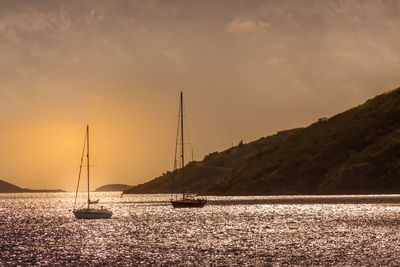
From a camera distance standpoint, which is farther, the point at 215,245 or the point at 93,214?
the point at 93,214

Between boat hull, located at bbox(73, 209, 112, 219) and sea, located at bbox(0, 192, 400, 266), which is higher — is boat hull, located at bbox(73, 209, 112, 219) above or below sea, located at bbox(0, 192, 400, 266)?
above

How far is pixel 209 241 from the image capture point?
8081cm

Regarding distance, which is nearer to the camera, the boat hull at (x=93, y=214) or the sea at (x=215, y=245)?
the sea at (x=215, y=245)

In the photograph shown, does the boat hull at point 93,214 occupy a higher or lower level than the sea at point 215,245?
higher

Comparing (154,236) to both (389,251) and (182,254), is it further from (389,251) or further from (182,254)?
(389,251)

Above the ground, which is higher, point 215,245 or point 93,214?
point 93,214

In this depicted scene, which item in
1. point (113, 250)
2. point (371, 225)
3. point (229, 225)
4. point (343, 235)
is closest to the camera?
point (113, 250)

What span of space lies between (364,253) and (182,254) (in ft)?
61.8

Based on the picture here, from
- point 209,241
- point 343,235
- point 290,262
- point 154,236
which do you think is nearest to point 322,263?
point 290,262

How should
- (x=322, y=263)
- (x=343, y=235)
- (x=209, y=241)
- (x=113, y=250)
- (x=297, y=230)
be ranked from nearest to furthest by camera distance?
(x=322, y=263)
(x=113, y=250)
(x=209, y=241)
(x=343, y=235)
(x=297, y=230)

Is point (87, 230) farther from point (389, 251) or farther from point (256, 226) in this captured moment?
point (389, 251)

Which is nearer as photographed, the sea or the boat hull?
the sea

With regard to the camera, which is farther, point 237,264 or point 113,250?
point 113,250

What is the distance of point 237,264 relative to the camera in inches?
2261
